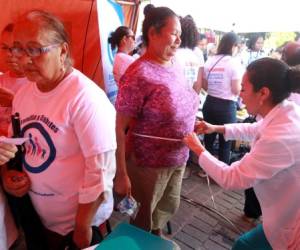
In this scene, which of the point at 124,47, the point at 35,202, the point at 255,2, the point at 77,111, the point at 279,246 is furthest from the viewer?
the point at 255,2

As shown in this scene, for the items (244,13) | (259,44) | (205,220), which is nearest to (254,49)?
(259,44)

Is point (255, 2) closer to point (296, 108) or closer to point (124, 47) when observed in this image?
point (124, 47)

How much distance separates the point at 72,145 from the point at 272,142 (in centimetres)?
72

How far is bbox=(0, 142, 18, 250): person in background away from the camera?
842mm

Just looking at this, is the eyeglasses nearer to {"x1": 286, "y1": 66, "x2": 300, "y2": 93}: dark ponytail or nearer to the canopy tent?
{"x1": 286, "y1": 66, "x2": 300, "y2": 93}: dark ponytail

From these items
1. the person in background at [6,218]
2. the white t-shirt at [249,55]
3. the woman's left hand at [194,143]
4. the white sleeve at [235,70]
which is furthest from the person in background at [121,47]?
the white t-shirt at [249,55]

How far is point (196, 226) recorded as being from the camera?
7.06 ft

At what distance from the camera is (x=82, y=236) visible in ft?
3.07

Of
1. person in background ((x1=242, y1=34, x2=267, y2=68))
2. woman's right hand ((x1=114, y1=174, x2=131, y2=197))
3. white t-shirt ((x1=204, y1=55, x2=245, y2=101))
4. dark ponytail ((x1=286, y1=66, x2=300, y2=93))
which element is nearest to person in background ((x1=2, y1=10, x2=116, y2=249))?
woman's right hand ((x1=114, y1=174, x2=131, y2=197))

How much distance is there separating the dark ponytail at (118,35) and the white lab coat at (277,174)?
1881mm

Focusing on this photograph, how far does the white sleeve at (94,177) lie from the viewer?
88 cm

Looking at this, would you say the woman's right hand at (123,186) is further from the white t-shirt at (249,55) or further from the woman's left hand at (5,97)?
the white t-shirt at (249,55)

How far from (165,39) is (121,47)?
1.43m

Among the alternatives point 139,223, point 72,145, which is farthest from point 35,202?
point 139,223
